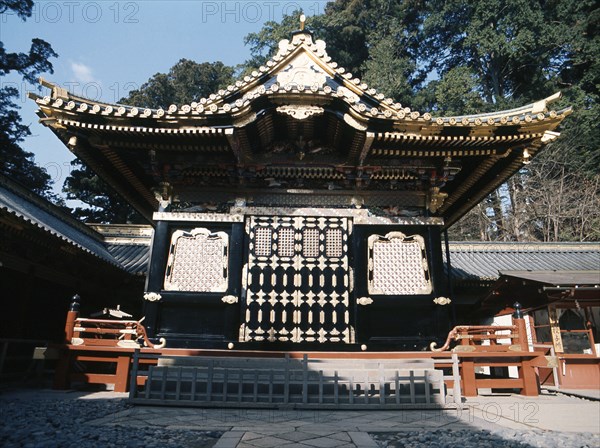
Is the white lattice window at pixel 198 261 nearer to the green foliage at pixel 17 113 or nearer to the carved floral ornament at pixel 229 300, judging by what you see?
the carved floral ornament at pixel 229 300

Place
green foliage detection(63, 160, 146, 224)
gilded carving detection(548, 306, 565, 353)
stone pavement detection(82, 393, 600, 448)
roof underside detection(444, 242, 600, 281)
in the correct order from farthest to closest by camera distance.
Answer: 1. green foliage detection(63, 160, 146, 224)
2. roof underside detection(444, 242, 600, 281)
3. gilded carving detection(548, 306, 565, 353)
4. stone pavement detection(82, 393, 600, 448)

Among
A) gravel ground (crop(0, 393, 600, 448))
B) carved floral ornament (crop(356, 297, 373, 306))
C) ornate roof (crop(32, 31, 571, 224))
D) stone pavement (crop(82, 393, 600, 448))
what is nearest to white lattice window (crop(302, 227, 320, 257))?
ornate roof (crop(32, 31, 571, 224))

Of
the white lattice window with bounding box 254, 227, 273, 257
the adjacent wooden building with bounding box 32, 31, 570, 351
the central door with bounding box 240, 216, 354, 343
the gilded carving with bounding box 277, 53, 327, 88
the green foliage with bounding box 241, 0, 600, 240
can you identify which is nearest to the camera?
the adjacent wooden building with bounding box 32, 31, 570, 351

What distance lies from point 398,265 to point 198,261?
4893mm

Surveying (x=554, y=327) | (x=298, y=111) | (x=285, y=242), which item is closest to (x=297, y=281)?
(x=285, y=242)

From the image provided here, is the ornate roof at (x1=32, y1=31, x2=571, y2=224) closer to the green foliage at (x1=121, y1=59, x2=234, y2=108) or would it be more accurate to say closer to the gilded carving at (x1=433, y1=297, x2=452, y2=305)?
the gilded carving at (x1=433, y1=297, x2=452, y2=305)

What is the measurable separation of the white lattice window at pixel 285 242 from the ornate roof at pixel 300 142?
0.76 metres

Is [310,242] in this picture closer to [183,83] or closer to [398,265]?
[398,265]

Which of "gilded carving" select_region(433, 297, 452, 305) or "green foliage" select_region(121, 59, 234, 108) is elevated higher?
"green foliage" select_region(121, 59, 234, 108)

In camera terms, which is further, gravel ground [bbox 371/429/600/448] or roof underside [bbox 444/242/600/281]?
roof underside [bbox 444/242/600/281]

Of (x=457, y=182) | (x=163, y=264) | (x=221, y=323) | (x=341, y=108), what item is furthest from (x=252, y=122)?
(x=457, y=182)

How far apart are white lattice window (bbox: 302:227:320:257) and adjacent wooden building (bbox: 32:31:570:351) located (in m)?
0.05

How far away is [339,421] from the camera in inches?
232

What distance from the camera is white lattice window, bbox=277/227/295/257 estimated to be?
33.1 ft
